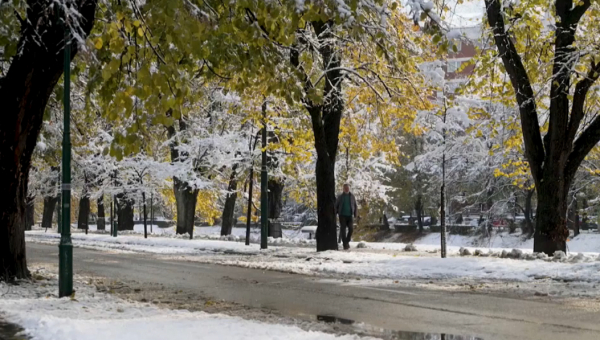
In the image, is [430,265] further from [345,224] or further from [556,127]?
[345,224]

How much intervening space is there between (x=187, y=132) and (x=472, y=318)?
2668cm

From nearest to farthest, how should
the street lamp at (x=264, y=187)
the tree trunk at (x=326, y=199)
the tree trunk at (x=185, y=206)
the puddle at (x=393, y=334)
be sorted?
1. the puddle at (x=393, y=334)
2. the tree trunk at (x=326, y=199)
3. the street lamp at (x=264, y=187)
4. the tree trunk at (x=185, y=206)

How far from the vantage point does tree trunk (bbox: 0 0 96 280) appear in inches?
451

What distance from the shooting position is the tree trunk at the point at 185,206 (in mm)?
35906

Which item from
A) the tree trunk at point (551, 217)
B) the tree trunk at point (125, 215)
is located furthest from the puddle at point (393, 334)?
the tree trunk at point (125, 215)

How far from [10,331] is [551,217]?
41.8ft

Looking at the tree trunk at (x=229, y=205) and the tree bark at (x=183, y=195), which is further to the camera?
the tree trunk at (x=229, y=205)

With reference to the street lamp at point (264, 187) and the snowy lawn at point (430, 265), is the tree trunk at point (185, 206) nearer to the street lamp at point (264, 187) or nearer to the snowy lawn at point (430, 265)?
the street lamp at point (264, 187)

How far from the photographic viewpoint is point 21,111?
11.7 meters

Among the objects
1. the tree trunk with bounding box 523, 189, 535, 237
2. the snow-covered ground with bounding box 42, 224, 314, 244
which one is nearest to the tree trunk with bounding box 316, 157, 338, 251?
the snow-covered ground with bounding box 42, 224, 314, 244

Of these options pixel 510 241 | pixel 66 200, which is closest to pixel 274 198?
pixel 510 241

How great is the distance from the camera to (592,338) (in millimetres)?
7602

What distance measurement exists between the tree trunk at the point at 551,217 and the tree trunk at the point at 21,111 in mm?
11012

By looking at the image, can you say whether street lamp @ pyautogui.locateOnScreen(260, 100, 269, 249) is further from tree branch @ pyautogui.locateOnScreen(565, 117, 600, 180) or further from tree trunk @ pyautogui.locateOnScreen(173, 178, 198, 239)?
tree trunk @ pyautogui.locateOnScreen(173, 178, 198, 239)
